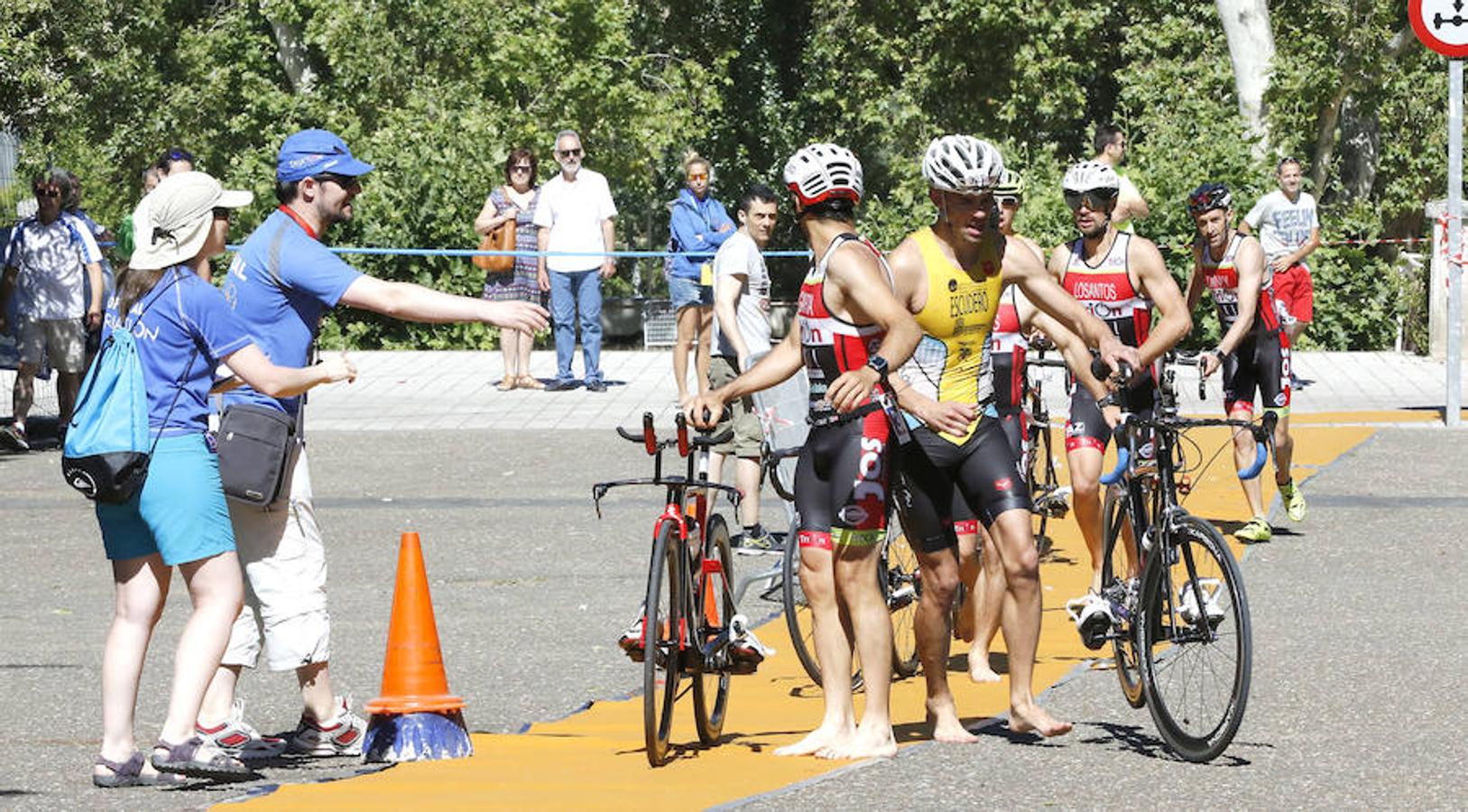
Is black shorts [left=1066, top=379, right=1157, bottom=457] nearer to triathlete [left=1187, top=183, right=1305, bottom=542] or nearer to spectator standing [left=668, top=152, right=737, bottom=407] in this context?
triathlete [left=1187, top=183, right=1305, bottom=542]

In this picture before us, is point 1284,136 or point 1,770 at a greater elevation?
point 1284,136

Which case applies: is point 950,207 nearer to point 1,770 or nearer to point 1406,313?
point 1,770

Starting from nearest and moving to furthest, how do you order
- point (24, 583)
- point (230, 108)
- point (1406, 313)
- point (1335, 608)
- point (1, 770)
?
point (1, 770)
point (1335, 608)
point (24, 583)
point (1406, 313)
point (230, 108)

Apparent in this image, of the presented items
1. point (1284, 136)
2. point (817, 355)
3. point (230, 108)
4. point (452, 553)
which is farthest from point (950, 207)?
point (230, 108)

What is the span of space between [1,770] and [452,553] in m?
5.19

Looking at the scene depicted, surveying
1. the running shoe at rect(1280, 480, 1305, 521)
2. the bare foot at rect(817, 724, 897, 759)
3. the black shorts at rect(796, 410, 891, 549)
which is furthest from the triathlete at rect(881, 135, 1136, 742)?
the running shoe at rect(1280, 480, 1305, 521)

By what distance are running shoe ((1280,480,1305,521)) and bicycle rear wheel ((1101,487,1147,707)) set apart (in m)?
4.32

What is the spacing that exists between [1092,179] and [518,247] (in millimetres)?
10999

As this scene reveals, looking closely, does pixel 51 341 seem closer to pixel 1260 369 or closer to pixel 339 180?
pixel 1260 369

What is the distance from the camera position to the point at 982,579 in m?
8.97

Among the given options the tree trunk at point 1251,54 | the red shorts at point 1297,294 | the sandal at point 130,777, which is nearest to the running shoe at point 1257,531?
the sandal at point 130,777

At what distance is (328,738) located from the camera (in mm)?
8086

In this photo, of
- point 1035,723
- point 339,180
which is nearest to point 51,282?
point 339,180

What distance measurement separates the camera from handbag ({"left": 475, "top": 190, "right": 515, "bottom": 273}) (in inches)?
822
